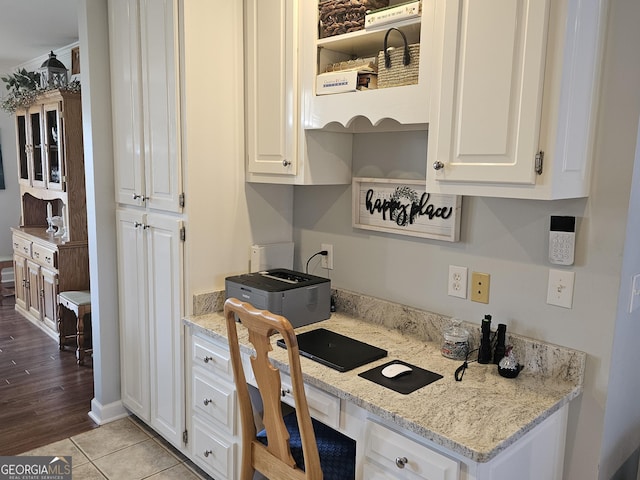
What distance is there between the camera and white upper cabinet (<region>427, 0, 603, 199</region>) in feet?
4.40

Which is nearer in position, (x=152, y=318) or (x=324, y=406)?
(x=324, y=406)

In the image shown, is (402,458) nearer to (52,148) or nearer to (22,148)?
(52,148)

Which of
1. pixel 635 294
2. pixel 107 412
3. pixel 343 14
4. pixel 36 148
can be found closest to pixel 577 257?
pixel 635 294

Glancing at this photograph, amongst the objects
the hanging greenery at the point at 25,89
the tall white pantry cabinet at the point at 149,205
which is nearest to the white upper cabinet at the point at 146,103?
the tall white pantry cabinet at the point at 149,205

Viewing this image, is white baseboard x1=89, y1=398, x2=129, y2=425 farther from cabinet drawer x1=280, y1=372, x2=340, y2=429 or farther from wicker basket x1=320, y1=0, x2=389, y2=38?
wicker basket x1=320, y1=0, x2=389, y2=38

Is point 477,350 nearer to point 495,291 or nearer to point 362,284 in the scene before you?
point 495,291

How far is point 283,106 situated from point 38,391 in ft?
8.43

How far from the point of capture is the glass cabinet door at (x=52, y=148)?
13.8ft

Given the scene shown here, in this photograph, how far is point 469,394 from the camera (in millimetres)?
1530

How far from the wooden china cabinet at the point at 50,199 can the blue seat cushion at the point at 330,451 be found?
2914 millimetres

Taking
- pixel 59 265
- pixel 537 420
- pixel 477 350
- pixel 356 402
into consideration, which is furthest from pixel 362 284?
pixel 59 265

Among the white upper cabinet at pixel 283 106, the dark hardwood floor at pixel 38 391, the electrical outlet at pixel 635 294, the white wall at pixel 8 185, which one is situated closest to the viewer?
the electrical outlet at pixel 635 294

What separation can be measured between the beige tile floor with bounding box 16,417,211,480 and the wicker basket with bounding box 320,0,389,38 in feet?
→ 6.72

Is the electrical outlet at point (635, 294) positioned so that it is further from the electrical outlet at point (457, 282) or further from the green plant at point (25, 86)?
the green plant at point (25, 86)
